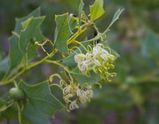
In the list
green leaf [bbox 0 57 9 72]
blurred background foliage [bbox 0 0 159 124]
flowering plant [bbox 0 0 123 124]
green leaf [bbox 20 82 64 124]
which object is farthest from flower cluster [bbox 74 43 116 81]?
blurred background foliage [bbox 0 0 159 124]

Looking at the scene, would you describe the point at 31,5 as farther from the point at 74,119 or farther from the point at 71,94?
the point at 71,94

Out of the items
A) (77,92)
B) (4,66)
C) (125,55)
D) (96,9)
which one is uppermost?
(125,55)

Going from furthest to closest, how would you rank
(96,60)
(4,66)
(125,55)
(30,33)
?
(125,55)
(4,66)
(30,33)
(96,60)

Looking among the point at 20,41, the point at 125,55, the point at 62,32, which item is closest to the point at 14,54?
the point at 20,41

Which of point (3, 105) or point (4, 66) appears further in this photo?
point (4, 66)

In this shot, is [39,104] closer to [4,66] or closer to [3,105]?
[3,105]

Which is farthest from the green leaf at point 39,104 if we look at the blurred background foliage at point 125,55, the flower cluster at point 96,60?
the blurred background foliage at point 125,55

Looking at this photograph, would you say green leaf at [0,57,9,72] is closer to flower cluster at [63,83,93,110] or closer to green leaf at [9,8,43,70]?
green leaf at [9,8,43,70]
